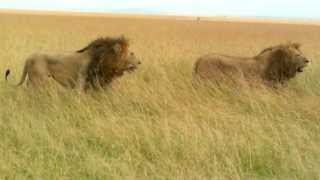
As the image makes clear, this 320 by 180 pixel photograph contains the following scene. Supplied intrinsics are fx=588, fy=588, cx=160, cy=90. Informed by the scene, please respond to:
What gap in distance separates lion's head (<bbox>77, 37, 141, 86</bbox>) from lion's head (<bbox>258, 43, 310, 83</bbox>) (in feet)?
7.41

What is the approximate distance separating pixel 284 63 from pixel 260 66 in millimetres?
383

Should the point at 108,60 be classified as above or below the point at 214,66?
above

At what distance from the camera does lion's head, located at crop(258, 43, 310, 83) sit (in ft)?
30.1

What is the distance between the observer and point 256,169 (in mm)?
4984

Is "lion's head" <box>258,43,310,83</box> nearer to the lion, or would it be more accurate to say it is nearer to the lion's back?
the lion's back

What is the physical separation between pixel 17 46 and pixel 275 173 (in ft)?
35.8

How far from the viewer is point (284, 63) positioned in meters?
9.20

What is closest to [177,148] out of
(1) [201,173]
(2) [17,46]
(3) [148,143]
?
(3) [148,143]

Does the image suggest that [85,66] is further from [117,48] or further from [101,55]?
[117,48]

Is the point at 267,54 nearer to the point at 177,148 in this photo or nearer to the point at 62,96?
the point at 62,96

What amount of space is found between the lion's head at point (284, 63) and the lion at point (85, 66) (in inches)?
89.0

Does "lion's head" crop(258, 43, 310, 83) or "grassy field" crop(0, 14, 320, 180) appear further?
"lion's head" crop(258, 43, 310, 83)

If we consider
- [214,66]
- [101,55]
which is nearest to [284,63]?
[214,66]

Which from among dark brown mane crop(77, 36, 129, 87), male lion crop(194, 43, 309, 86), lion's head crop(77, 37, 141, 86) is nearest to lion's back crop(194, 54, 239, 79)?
male lion crop(194, 43, 309, 86)
